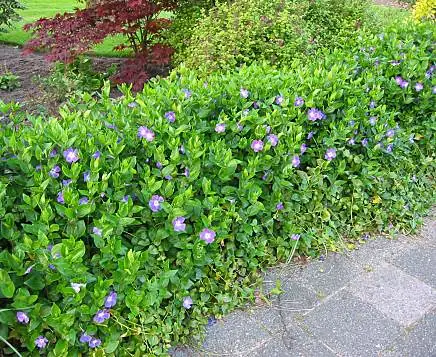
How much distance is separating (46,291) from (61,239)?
0.61 feet

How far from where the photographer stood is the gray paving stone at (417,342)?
211 centimetres

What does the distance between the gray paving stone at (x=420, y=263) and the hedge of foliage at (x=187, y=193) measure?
0.23 metres

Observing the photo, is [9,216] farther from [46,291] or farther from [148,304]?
[148,304]

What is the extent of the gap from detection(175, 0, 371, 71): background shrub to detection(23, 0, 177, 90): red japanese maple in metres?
0.40

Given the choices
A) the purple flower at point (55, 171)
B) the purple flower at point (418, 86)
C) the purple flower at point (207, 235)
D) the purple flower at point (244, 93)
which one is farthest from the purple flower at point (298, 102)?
the purple flower at point (55, 171)

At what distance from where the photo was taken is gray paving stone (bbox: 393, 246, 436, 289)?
8.66 ft

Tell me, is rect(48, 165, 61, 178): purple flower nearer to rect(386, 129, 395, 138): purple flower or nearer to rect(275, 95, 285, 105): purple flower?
rect(275, 95, 285, 105): purple flower

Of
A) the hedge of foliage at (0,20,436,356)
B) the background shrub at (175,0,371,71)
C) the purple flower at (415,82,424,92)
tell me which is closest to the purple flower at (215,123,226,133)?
the hedge of foliage at (0,20,436,356)

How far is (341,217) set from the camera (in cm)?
292

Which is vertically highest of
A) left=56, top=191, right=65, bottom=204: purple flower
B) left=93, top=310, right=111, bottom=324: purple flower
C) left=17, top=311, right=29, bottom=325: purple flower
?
left=56, top=191, right=65, bottom=204: purple flower

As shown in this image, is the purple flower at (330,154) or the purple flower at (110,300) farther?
the purple flower at (330,154)

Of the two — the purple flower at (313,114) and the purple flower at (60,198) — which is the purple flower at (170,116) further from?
the purple flower at (313,114)

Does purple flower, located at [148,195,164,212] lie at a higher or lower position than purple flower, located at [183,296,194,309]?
higher

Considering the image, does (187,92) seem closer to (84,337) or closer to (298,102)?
(298,102)
